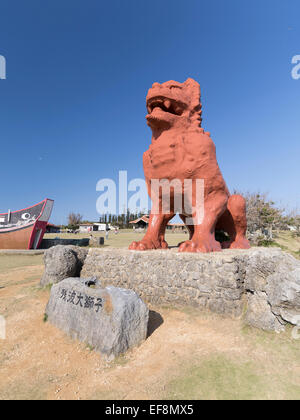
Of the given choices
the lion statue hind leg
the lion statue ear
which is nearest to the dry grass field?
the lion statue hind leg

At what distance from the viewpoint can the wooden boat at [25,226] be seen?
40.8 ft

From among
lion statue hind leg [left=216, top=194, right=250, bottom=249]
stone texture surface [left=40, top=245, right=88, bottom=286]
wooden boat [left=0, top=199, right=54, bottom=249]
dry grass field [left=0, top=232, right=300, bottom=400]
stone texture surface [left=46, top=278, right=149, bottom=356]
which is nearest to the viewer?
dry grass field [left=0, top=232, right=300, bottom=400]

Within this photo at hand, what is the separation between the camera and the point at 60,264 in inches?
190

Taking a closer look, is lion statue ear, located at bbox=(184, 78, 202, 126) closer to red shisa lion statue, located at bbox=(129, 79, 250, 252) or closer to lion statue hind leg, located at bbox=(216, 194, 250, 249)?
red shisa lion statue, located at bbox=(129, 79, 250, 252)

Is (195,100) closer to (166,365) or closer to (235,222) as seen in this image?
(235,222)

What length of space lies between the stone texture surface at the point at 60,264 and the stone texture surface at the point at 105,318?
4.98 feet

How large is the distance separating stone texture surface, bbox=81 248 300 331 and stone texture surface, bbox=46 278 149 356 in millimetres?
1015

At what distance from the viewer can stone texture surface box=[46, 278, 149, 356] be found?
2646 millimetres

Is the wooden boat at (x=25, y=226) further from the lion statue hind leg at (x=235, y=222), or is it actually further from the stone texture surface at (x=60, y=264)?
the lion statue hind leg at (x=235, y=222)

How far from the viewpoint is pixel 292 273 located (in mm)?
2729

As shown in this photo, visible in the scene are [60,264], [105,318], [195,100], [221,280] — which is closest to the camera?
[105,318]

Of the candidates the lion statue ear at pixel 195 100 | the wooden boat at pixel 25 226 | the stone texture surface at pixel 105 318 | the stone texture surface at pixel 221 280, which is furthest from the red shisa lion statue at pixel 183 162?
the wooden boat at pixel 25 226

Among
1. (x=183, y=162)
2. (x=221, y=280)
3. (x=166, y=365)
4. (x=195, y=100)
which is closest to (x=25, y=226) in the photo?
(x=183, y=162)

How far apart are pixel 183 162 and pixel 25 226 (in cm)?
1100
